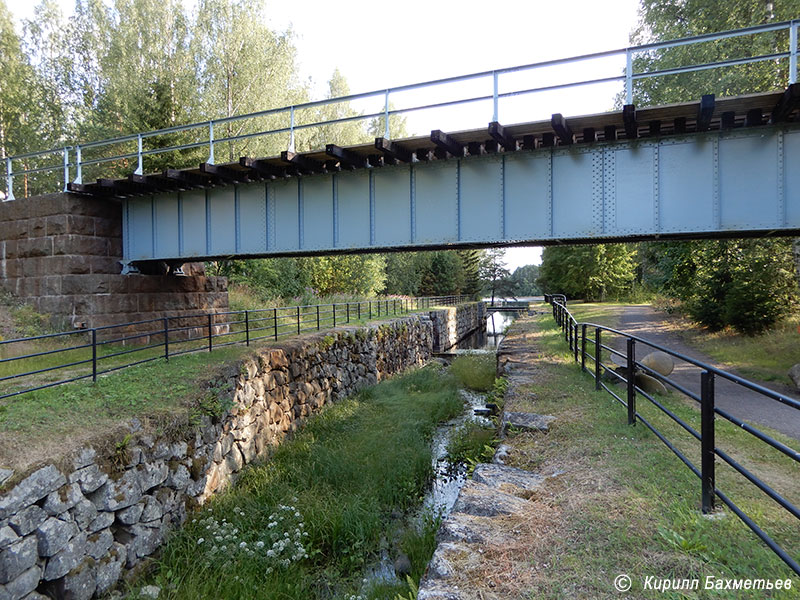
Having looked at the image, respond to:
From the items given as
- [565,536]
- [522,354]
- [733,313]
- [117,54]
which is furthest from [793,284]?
[117,54]

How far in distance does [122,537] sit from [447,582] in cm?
461

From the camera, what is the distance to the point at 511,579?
2883mm

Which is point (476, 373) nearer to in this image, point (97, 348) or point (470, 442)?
point (470, 442)

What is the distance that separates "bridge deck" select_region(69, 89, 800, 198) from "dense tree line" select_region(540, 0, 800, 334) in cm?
842

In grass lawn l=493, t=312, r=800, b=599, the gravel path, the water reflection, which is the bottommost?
the water reflection

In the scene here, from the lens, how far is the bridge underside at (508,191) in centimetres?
775

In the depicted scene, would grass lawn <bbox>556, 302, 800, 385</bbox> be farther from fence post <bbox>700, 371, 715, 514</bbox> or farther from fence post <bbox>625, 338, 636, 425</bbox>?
fence post <bbox>700, 371, 715, 514</bbox>

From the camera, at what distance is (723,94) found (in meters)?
14.7

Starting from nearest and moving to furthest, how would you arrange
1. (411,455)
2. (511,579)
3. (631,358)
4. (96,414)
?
(511,579) < (631,358) < (96,414) < (411,455)

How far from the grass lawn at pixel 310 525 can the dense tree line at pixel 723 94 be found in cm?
1155

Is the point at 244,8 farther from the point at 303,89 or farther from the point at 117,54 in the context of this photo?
the point at 117,54

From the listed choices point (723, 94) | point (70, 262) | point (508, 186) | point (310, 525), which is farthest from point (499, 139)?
point (723, 94)

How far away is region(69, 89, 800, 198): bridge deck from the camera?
23.9 ft

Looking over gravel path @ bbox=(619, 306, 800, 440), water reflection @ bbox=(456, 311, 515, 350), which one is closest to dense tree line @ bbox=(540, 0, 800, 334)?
gravel path @ bbox=(619, 306, 800, 440)
